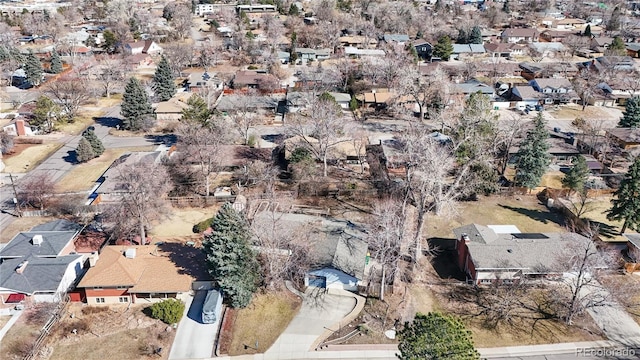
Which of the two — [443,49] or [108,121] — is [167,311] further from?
[443,49]

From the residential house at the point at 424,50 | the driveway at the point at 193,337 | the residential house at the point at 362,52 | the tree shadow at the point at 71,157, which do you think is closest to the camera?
the driveway at the point at 193,337

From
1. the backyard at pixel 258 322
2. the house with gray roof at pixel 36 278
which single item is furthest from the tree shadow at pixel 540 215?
the house with gray roof at pixel 36 278

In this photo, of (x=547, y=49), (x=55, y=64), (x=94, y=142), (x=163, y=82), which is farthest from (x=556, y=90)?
(x=55, y=64)

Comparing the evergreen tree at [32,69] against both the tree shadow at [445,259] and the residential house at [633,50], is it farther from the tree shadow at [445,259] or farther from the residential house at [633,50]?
the residential house at [633,50]

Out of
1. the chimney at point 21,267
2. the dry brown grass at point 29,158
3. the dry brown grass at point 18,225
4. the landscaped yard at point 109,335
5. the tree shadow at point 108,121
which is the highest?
the chimney at point 21,267

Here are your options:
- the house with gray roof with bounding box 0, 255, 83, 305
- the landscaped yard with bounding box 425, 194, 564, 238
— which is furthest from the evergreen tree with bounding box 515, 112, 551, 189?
the house with gray roof with bounding box 0, 255, 83, 305

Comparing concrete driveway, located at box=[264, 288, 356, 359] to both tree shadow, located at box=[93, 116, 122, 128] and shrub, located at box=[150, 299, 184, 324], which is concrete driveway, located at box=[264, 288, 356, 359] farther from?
tree shadow, located at box=[93, 116, 122, 128]

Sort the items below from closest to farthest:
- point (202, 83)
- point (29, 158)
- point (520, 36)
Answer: point (29, 158)
point (202, 83)
point (520, 36)

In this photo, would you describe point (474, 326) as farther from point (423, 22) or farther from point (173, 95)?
point (423, 22)
